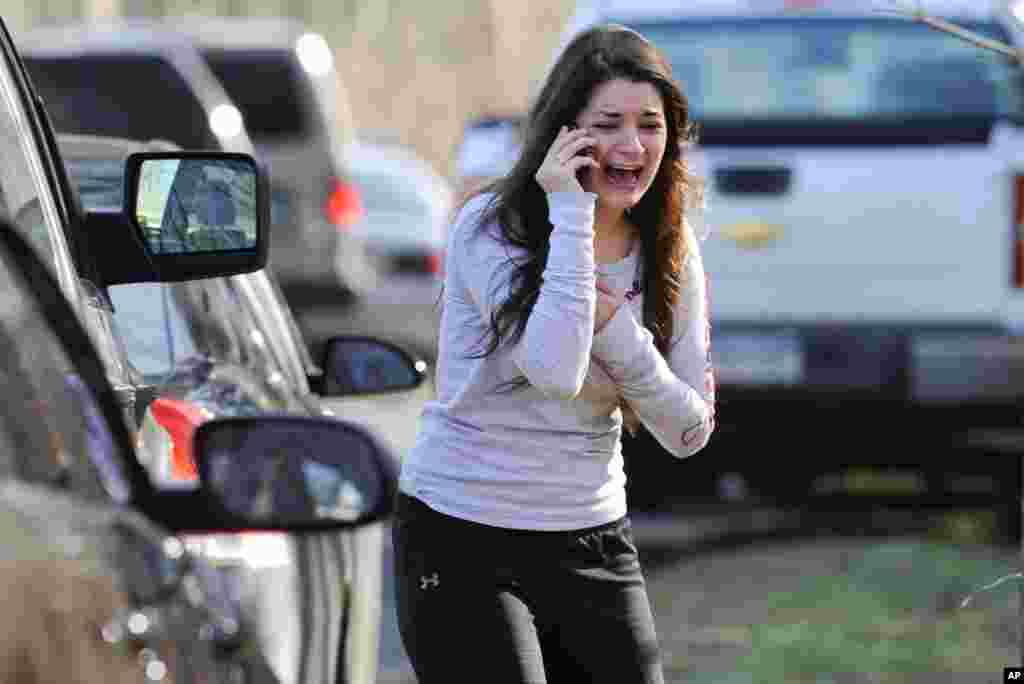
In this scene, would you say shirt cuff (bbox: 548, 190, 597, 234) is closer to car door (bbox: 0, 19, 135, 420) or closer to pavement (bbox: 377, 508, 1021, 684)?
car door (bbox: 0, 19, 135, 420)

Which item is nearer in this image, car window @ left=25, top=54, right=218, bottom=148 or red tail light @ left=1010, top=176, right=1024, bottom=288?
red tail light @ left=1010, top=176, right=1024, bottom=288

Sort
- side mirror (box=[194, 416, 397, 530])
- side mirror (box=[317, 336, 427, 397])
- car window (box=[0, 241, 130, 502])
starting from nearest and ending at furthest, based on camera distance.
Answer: car window (box=[0, 241, 130, 502]) → side mirror (box=[194, 416, 397, 530]) → side mirror (box=[317, 336, 427, 397])

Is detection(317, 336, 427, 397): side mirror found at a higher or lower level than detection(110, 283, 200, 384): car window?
lower

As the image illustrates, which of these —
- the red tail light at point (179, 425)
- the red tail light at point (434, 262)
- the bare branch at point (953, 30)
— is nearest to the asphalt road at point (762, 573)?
the red tail light at point (179, 425)

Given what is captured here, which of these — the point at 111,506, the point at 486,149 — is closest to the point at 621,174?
the point at 111,506

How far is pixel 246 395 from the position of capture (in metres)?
4.68

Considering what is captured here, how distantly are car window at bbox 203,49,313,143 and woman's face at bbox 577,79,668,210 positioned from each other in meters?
11.3

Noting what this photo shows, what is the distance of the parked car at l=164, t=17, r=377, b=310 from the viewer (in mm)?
14766

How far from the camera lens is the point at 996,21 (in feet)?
33.0

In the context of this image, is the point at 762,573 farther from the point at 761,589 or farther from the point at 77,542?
the point at 77,542

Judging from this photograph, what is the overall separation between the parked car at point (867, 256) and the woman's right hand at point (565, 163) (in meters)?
5.47

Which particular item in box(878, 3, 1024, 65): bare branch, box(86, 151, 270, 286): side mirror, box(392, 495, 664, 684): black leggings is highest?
box(878, 3, 1024, 65): bare branch

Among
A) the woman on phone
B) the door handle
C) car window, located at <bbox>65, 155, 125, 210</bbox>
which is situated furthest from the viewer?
the door handle

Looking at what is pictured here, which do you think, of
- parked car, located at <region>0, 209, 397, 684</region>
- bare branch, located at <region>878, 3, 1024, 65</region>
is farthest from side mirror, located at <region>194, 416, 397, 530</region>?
bare branch, located at <region>878, 3, 1024, 65</region>
